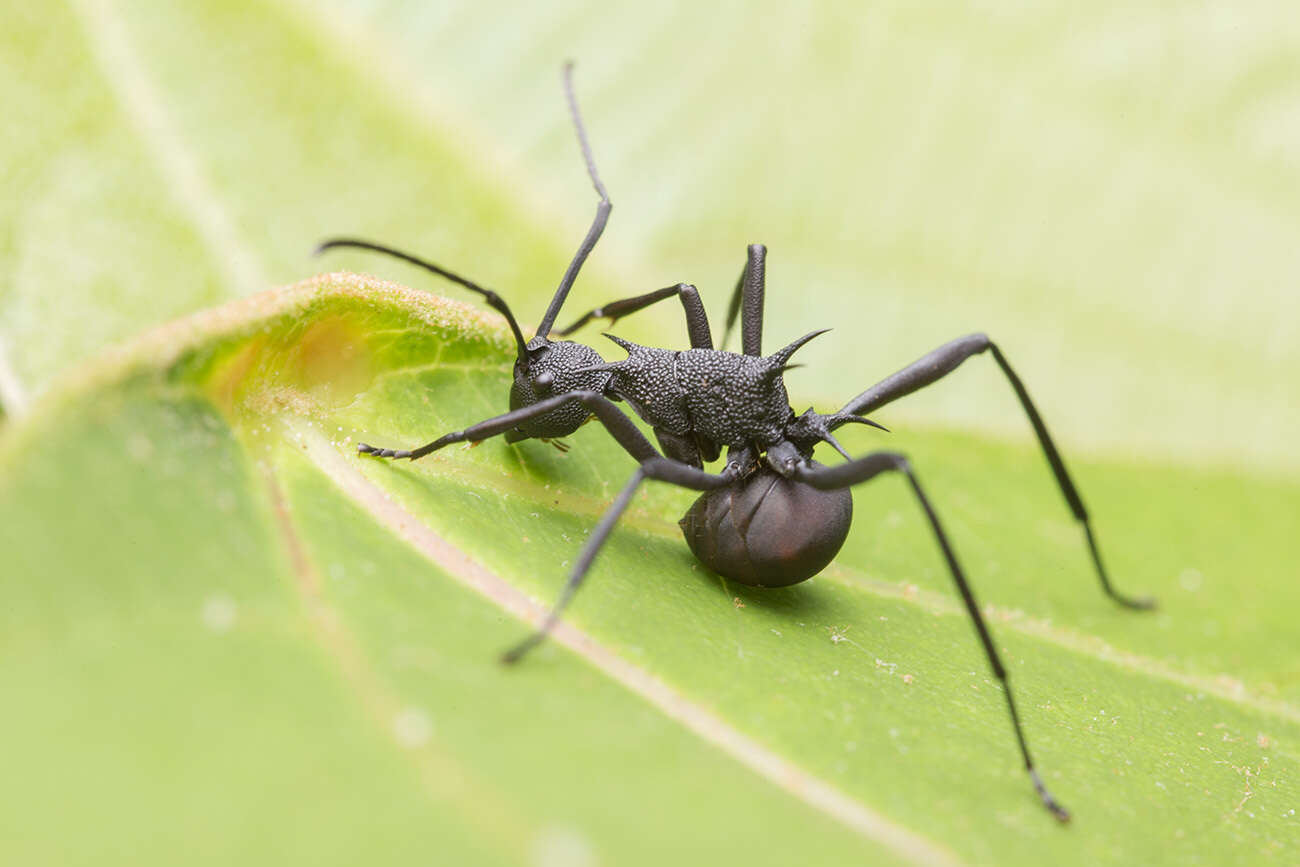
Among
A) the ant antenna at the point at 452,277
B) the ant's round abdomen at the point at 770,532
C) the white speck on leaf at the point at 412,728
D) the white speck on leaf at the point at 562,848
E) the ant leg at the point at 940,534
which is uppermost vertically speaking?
the ant antenna at the point at 452,277

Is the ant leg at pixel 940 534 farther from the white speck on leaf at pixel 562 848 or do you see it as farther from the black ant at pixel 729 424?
the white speck on leaf at pixel 562 848

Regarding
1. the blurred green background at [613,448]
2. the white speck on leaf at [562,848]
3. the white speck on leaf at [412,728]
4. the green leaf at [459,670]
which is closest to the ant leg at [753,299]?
the blurred green background at [613,448]

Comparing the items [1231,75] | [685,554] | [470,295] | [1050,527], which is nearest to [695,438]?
[685,554]

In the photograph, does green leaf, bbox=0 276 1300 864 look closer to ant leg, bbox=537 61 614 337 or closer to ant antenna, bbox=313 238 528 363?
ant antenna, bbox=313 238 528 363

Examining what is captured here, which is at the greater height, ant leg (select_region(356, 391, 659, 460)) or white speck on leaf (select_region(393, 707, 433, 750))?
white speck on leaf (select_region(393, 707, 433, 750))

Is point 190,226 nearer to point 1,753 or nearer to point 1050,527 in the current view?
point 1,753

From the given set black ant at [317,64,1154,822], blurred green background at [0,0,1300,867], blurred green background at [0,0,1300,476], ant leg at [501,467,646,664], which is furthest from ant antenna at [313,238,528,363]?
ant leg at [501,467,646,664]
